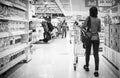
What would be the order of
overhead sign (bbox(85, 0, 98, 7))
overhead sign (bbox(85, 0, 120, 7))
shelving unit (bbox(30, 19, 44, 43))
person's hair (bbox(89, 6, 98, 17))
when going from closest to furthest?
person's hair (bbox(89, 6, 98, 17)), shelving unit (bbox(30, 19, 44, 43)), overhead sign (bbox(85, 0, 120, 7)), overhead sign (bbox(85, 0, 98, 7))

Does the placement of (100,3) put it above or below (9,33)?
above

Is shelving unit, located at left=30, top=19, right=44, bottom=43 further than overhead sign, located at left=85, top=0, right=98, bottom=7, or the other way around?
overhead sign, located at left=85, top=0, right=98, bottom=7

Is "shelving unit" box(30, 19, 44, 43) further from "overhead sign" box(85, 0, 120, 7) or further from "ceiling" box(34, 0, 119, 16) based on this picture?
"overhead sign" box(85, 0, 120, 7)

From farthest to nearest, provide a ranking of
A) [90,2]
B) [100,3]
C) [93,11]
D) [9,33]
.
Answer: [90,2]
[100,3]
[93,11]
[9,33]

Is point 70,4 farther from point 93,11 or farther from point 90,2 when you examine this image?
point 93,11

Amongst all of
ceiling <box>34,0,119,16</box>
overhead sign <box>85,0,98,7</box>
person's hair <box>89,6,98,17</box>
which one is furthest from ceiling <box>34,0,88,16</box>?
person's hair <box>89,6,98,17</box>

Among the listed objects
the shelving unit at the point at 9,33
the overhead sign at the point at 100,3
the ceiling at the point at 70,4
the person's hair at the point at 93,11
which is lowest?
the shelving unit at the point at 9,33

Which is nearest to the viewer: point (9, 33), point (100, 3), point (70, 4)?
point (9, 33)

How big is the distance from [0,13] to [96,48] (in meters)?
2.36

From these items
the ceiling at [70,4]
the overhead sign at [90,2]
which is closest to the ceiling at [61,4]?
the ceiling at [70,4]

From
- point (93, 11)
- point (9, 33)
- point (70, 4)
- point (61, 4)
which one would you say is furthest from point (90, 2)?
point (70, 4)

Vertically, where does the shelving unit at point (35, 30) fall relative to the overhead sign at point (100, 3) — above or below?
below

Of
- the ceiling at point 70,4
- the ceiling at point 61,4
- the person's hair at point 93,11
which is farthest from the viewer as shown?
the ceiling at point 61,4

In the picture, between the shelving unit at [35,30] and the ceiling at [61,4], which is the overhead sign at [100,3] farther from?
the ceiling at [61,4]
